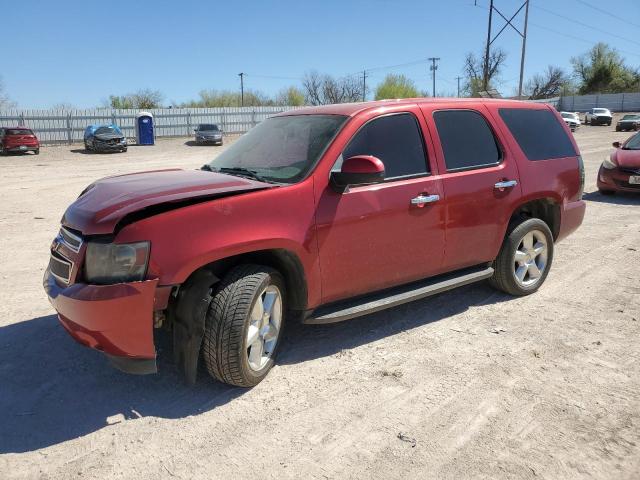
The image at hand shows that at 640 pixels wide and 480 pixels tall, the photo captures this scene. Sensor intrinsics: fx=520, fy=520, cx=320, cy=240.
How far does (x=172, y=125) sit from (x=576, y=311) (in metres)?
39.9

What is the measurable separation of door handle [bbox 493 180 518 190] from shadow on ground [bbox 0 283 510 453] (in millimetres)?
1250

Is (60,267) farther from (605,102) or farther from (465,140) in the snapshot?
(605,102)

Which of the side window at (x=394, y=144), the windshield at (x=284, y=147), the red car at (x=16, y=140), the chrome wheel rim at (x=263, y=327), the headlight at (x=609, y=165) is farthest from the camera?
the red car at (x=16, y=140)

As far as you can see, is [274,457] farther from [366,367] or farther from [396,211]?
[396,211]

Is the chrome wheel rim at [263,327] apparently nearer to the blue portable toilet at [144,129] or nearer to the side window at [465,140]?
the side window at [465,140]

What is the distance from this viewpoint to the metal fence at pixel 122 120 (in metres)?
34.6

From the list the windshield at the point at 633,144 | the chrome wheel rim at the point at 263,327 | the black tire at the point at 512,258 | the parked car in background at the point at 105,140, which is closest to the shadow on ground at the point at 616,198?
the windshield at the point at 633,144

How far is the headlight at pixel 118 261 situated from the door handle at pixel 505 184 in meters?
3.04

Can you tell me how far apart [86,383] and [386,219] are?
7.68ft

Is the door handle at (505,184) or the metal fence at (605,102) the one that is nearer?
the door handle at (505,184)

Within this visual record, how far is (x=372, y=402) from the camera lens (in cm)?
322

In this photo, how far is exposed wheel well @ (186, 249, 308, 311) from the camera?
3.33 metres

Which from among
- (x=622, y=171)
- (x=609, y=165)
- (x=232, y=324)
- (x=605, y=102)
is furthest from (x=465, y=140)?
(x=605, y=102)

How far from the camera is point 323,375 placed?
3.57 meters
